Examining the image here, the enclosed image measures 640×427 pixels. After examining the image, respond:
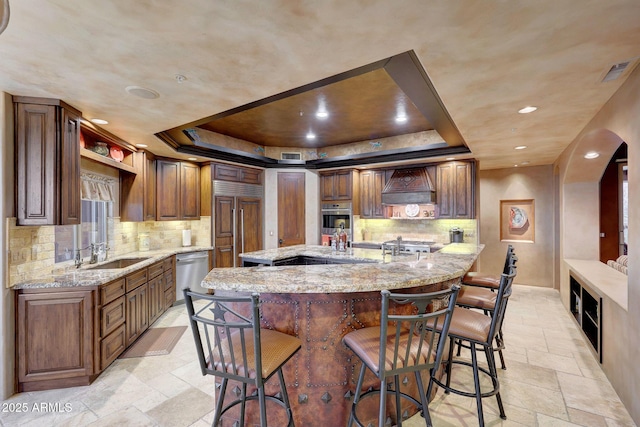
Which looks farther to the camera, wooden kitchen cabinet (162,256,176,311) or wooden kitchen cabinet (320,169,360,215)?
wooden kitchen cabinet (320,169,360,215)

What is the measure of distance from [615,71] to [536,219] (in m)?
4.61

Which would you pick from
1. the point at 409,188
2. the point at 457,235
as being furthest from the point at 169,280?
the point at 457,235

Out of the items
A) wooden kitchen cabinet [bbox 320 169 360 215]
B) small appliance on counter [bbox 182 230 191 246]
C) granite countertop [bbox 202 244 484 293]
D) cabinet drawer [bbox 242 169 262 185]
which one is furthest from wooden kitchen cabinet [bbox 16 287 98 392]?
wooden kitchen cabinet [bbox 320 169 360 215]

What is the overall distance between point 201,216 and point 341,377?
421 centimetres

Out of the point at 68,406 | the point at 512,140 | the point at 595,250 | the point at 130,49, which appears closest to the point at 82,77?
the point at 130,49

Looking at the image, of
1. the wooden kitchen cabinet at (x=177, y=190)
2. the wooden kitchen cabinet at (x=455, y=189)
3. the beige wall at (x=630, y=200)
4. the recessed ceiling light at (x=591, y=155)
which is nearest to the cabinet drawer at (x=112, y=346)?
the wooden kitchen cabinet at (x=177, y=190)

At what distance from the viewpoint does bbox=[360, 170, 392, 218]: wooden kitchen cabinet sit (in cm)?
614

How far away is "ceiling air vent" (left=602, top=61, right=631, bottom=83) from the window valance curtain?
198 inches

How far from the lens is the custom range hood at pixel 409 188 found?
5.58 m

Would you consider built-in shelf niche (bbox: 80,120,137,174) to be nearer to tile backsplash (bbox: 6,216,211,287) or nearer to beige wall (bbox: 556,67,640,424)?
tile backsplash (bbox: 6,216,211,287)

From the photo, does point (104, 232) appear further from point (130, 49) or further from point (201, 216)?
point (130, 49)

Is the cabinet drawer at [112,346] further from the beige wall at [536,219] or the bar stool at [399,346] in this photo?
the beige wall at [536,219]

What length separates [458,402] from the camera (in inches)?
92.4

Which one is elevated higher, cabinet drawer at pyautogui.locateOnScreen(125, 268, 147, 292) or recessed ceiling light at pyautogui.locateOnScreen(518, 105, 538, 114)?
recessed ceiling light at pyautogui.locateOnScreen(518, 105, 538, 114)
